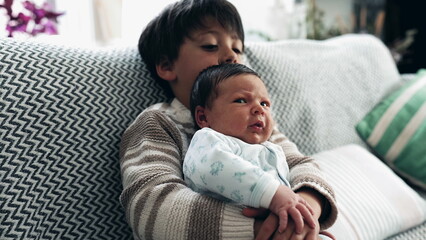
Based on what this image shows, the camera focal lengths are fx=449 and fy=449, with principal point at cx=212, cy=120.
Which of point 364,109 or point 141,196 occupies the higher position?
point 141,196

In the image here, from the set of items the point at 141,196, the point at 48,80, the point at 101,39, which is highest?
the point at 48,80

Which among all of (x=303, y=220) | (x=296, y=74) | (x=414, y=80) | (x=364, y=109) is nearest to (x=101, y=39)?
(x=296, y=74)

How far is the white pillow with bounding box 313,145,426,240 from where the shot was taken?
1148 mm

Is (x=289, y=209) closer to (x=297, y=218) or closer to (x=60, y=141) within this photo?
(x=297, y=218)

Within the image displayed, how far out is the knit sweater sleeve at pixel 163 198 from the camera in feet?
2.60

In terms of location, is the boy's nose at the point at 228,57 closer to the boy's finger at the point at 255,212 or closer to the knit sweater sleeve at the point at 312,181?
the knit sweater sleeve at the point at 312,181

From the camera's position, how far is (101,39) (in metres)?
1.99

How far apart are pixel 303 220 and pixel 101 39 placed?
1.47 m

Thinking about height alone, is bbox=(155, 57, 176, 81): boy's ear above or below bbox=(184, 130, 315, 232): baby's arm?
above

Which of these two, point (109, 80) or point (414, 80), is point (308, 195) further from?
point (414, 80)

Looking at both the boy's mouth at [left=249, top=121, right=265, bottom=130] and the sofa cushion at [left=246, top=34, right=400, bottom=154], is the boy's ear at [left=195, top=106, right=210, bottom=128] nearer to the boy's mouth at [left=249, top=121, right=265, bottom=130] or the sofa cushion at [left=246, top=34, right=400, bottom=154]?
the boy's mouth at [left=249, top=121, right=265, bottom=130]

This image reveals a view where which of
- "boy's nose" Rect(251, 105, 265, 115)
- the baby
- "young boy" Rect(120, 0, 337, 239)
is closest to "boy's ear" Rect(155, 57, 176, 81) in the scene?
"young boy" Rect(120, 0, 337, 239)

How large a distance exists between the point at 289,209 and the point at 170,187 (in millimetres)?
227

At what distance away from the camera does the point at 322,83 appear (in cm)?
153
